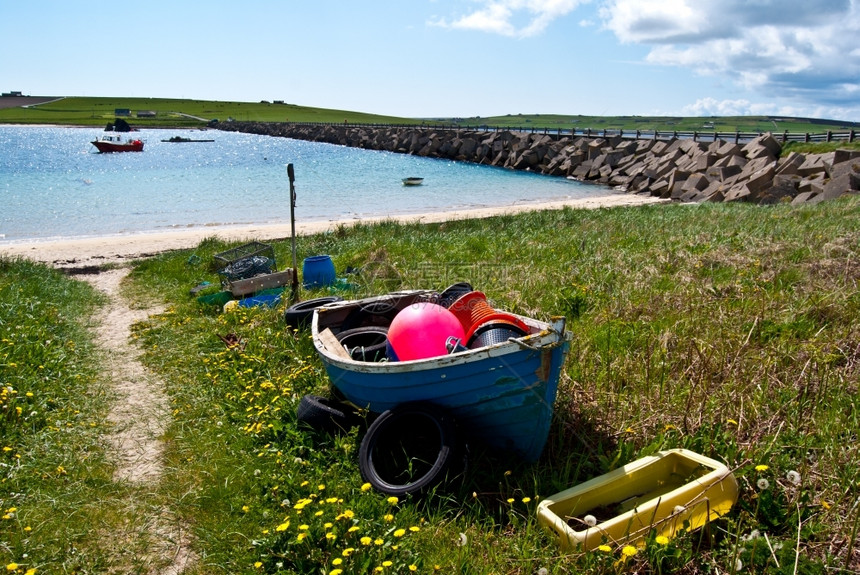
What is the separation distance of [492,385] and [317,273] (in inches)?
241

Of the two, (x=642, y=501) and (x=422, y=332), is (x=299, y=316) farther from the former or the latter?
(x=642, y=501)

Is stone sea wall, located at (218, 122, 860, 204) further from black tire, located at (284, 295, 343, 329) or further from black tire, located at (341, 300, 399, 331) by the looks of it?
black tire, located at (284, 295, 343, 329)

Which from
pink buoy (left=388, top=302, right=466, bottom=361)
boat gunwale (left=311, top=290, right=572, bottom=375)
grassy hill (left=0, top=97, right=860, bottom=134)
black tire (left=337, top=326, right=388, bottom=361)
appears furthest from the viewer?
grassy hill (left=0, top=97, right=860, bottom=134)

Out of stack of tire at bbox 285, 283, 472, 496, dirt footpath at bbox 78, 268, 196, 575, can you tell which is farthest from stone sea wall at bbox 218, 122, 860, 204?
dirt footpath at bbox 78, 268, 196, 575

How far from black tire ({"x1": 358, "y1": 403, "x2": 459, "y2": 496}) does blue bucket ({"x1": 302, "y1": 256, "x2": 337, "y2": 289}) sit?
5.35m

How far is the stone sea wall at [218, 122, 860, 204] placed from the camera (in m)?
24.3

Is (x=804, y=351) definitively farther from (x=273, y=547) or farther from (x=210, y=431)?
(x=210, y=431)

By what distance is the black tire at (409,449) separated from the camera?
4.24 metres

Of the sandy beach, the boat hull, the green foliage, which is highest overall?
the green foliage

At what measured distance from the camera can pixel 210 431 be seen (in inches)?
218

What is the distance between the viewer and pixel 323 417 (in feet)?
17.0

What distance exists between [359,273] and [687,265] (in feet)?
17.5

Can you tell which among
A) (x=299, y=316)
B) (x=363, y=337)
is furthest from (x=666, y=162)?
(x=363, y=337)

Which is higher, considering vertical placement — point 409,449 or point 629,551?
point 629,551
